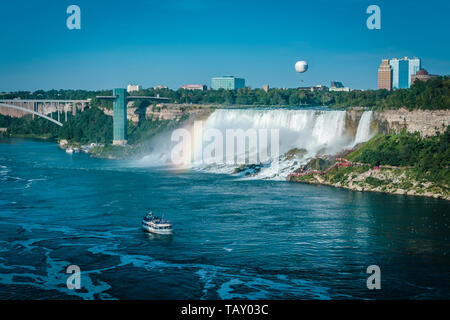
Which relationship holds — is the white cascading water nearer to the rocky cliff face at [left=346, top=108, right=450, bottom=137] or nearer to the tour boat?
the rocky cliff face at [left=346, top=108, right=450, bottom=137]

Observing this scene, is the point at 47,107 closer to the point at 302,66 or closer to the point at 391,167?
the point at 302,66

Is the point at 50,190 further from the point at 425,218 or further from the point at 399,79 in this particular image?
the point at 399,79

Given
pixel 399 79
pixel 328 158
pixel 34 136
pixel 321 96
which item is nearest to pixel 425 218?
pixel 328 158

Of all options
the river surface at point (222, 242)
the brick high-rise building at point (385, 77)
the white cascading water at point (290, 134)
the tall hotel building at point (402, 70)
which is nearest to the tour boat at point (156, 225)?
the river surface at point (222, 242)

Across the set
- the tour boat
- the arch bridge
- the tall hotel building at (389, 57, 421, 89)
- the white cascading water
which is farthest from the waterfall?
the tall hotel building at (389, 57, 421, 89)

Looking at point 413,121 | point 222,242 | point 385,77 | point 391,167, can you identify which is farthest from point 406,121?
point 385,77

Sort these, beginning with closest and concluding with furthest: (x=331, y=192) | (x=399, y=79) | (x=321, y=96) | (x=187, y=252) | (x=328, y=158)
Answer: (x=187, y=252)
(x=331, y=192)
(x=328, y=158)
(x=321, y=96)
(x=399, y=79)
